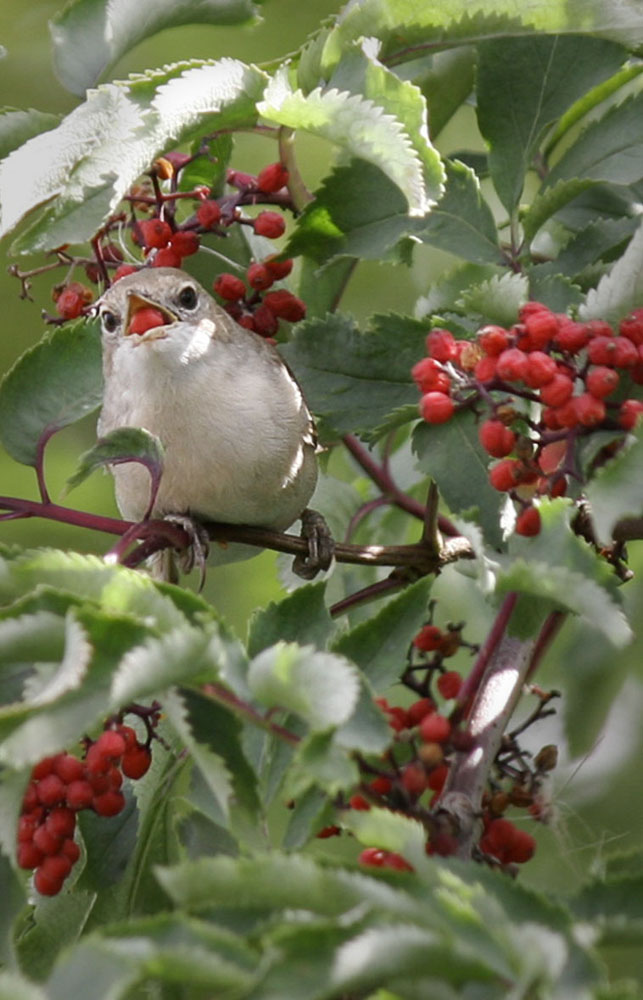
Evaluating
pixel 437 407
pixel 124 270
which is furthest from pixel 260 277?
pixel 437 407

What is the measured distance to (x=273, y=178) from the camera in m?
2.45

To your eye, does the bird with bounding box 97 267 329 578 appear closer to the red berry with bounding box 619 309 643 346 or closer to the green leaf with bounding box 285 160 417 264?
the green leaf with bounding box 285 160 417 264

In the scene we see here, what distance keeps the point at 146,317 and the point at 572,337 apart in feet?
4.05

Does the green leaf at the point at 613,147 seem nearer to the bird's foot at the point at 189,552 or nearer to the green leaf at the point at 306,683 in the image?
the bird's foot at the point at 189,552

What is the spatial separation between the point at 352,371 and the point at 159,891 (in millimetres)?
844

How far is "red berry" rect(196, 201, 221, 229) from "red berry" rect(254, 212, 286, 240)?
0.42 feet

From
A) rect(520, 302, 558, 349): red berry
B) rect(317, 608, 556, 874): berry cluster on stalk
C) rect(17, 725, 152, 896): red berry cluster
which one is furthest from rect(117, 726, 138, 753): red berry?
rect(520, 302, 558, 349): red berry

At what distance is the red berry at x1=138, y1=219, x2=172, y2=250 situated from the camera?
2.43 meters

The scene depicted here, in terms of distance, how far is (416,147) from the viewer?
6.02ft

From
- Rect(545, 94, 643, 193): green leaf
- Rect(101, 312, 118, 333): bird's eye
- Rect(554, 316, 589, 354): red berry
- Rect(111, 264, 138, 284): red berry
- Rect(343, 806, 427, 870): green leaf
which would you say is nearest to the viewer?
Rect(343, 806, 427, 870): green leaf

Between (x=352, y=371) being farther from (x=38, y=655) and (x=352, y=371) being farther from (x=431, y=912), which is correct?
(x=431, y=912)

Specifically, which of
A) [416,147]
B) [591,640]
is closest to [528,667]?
[416,147]

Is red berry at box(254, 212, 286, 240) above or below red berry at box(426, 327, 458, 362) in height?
below

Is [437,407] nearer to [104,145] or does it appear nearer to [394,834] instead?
[104,145]
